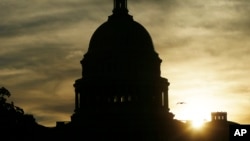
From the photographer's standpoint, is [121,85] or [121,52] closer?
[121,85]

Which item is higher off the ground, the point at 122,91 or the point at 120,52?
the point at 120,52

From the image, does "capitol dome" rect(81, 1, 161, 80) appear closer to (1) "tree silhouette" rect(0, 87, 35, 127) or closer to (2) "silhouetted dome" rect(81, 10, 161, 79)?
(2) "silhouetted dome" rect(81, 10, 161, 79)

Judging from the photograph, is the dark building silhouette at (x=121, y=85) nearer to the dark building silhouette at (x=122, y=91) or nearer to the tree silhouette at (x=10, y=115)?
the dark building silhouette at (x=122, y=91)

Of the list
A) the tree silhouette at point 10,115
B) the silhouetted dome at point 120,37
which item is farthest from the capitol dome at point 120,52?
the tree silhouette at point 10,115

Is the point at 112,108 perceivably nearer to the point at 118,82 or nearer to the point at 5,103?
the point at 118,82

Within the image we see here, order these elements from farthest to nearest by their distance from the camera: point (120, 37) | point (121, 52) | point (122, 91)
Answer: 1. point (121, 52)
2. point (120, 37)
3. point (122, 91)

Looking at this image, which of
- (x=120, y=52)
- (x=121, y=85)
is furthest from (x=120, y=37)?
(x=121, y=85)

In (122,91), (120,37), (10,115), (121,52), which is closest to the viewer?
(10,115)

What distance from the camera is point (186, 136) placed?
139 meters

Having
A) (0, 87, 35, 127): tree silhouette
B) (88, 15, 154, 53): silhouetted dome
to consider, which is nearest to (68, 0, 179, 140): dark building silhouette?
(88, 15, 154, 53): silhouetted dome

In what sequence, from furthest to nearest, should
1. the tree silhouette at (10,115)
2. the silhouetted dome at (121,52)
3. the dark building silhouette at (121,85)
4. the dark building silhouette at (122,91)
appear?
the silhouetted dome at (121,52), the dark building silhouette at (121,85), the dark building silhouette at (122,91), the tree silhouette at (10,115)

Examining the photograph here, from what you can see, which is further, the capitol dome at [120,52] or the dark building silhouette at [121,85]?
the capitol dome at [120,52]

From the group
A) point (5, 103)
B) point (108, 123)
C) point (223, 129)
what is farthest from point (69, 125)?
point (5, 103)

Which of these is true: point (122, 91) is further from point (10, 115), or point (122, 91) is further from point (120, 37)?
point (10, 115)
